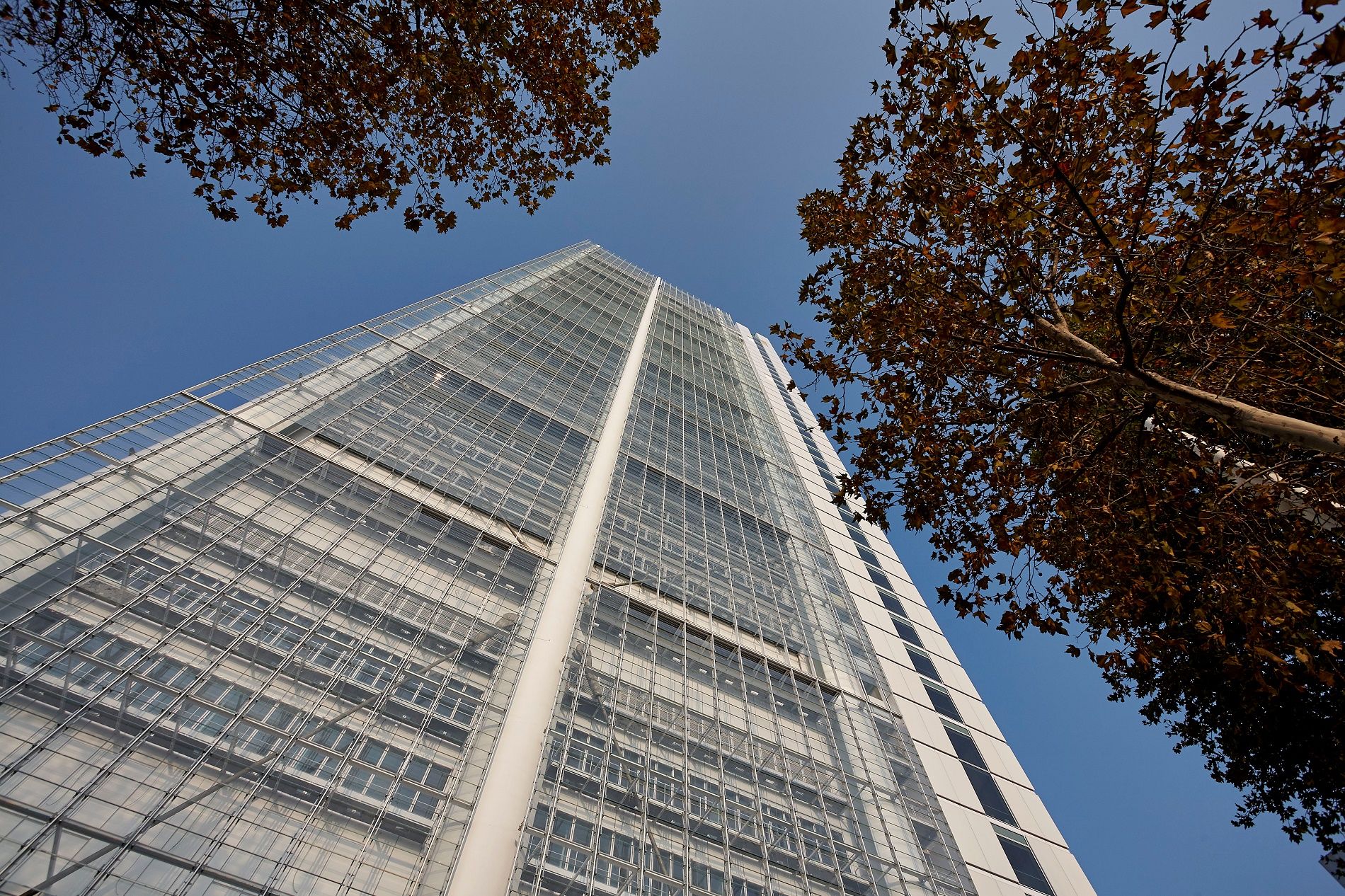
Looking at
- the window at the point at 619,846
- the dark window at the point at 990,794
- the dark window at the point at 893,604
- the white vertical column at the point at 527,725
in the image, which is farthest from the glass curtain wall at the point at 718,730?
the dark window at the point at 893,604

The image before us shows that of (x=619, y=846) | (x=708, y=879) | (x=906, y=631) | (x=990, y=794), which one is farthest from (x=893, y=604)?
(x=619, y=846)

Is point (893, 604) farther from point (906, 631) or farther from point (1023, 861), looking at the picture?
point (1023, 861)

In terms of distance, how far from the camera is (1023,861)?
32.8 feet

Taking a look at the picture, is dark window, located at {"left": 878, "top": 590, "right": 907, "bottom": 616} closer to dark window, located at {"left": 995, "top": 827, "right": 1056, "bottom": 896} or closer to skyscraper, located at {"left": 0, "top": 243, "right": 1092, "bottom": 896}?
skyscraper, located at {"left": 0, "top": 243, "right": 1092, "bottom": 896}

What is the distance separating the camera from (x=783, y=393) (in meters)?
29.7

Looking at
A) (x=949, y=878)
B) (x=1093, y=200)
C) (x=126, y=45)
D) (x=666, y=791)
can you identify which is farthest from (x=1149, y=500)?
(x=126, y=45)

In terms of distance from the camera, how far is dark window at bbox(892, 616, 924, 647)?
15062 millimetres

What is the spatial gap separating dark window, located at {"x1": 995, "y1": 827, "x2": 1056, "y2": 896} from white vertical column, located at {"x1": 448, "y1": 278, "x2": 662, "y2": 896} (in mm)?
7633

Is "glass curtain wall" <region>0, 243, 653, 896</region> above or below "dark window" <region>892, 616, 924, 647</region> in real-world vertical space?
below

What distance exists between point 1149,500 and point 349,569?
910cm

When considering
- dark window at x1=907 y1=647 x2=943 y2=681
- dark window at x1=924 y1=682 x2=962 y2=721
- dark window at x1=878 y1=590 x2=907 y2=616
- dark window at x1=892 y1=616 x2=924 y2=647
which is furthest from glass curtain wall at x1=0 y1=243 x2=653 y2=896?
dark window at x1=878 y1=590 x2=907 y2=616

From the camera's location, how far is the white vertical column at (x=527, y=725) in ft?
17.6

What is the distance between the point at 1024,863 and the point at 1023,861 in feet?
0.08

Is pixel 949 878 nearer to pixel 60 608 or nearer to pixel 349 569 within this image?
pixel 349 569
